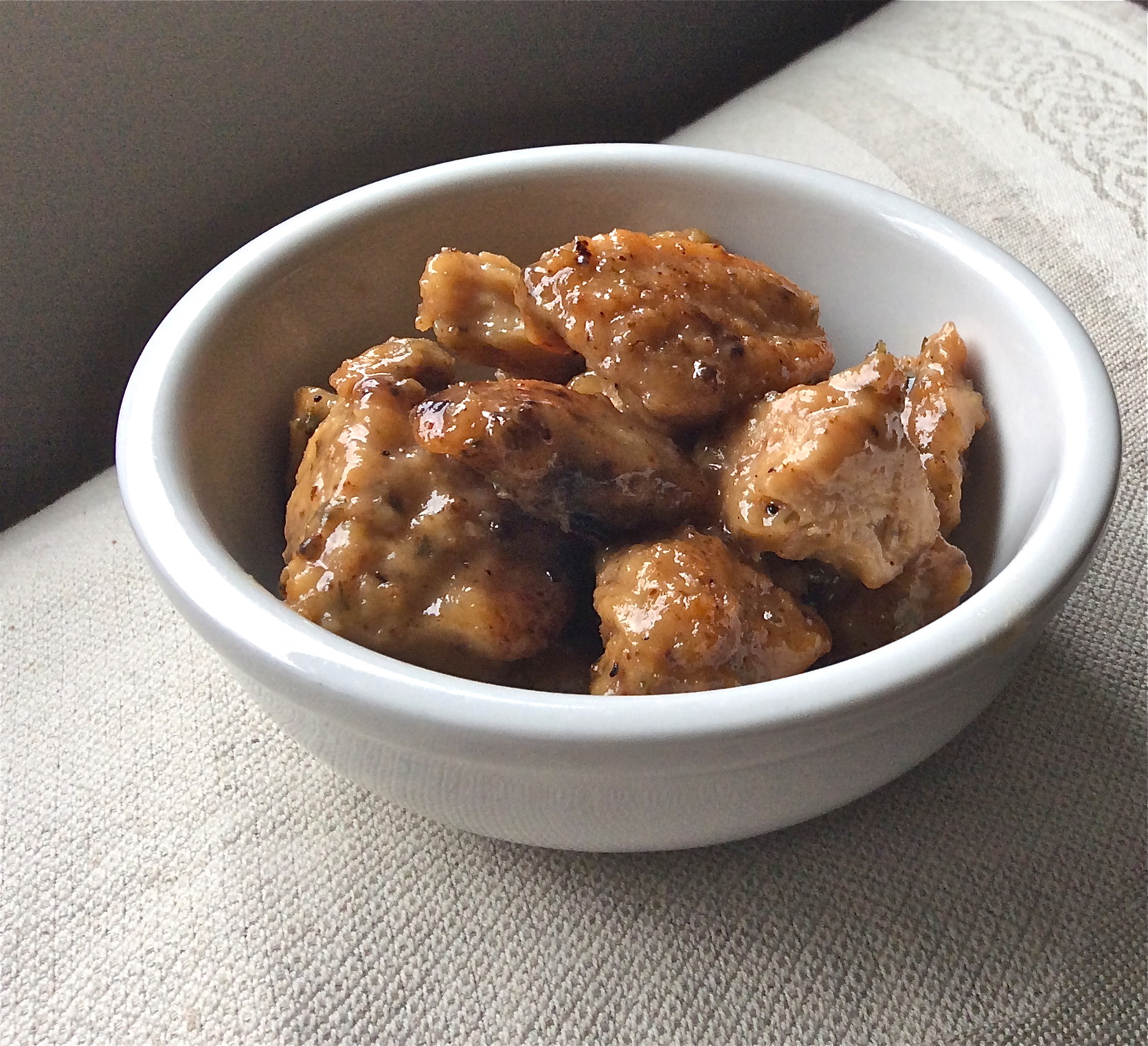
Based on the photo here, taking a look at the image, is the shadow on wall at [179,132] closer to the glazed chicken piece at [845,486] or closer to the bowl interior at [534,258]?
the bowl interior at [534,258]

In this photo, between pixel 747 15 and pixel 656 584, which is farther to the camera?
pixel 747 15

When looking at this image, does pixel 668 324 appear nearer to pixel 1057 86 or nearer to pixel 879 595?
pixel 879 595

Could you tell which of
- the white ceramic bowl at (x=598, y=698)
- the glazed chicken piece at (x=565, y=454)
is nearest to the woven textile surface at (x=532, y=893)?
the white ceramic bowl at (x=598, y=698)

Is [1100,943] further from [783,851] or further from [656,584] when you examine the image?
[656,584]

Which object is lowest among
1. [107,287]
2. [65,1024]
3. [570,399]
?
[65,1024]

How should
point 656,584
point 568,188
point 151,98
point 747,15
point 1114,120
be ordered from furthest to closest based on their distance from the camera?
point 747,15
point 1114,120
point 151,98
point 568,188
point 656,584

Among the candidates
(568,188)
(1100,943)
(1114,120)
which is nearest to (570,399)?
(568,188)

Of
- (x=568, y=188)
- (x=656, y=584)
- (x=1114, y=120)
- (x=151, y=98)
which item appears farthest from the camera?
(x=1114, y=120)
